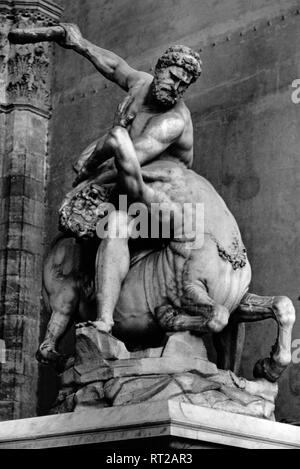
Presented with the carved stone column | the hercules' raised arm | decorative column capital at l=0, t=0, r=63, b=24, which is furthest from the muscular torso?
decorative column capital at l=0, t=0, r=63, b=24

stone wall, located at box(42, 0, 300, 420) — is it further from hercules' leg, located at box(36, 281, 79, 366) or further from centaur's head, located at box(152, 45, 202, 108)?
hercules' leg, located at box(36, 281, 79, 366)

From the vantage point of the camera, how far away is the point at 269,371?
286 inches

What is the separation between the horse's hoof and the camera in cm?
725

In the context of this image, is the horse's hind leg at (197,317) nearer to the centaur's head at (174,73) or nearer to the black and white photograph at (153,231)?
the black and white photograph at (153,231)

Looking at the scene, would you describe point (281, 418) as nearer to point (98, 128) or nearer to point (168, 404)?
point (168, 404)

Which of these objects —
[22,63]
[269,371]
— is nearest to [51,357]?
[269,371]

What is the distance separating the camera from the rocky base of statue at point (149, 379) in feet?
21.9

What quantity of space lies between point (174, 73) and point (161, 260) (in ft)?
3.58

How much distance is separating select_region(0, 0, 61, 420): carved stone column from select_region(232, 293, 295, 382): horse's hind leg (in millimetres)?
2506

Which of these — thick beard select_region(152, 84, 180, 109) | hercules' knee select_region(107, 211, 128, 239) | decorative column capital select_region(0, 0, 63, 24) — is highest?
decorative column capital select_region(0, 0, 63, 24)

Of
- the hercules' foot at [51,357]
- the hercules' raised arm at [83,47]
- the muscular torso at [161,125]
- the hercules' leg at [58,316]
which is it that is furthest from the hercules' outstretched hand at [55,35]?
the hercules' foot at [51,357]

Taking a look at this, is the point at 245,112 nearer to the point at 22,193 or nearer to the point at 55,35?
the point at 55,35

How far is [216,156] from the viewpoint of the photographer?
8.77 meters
